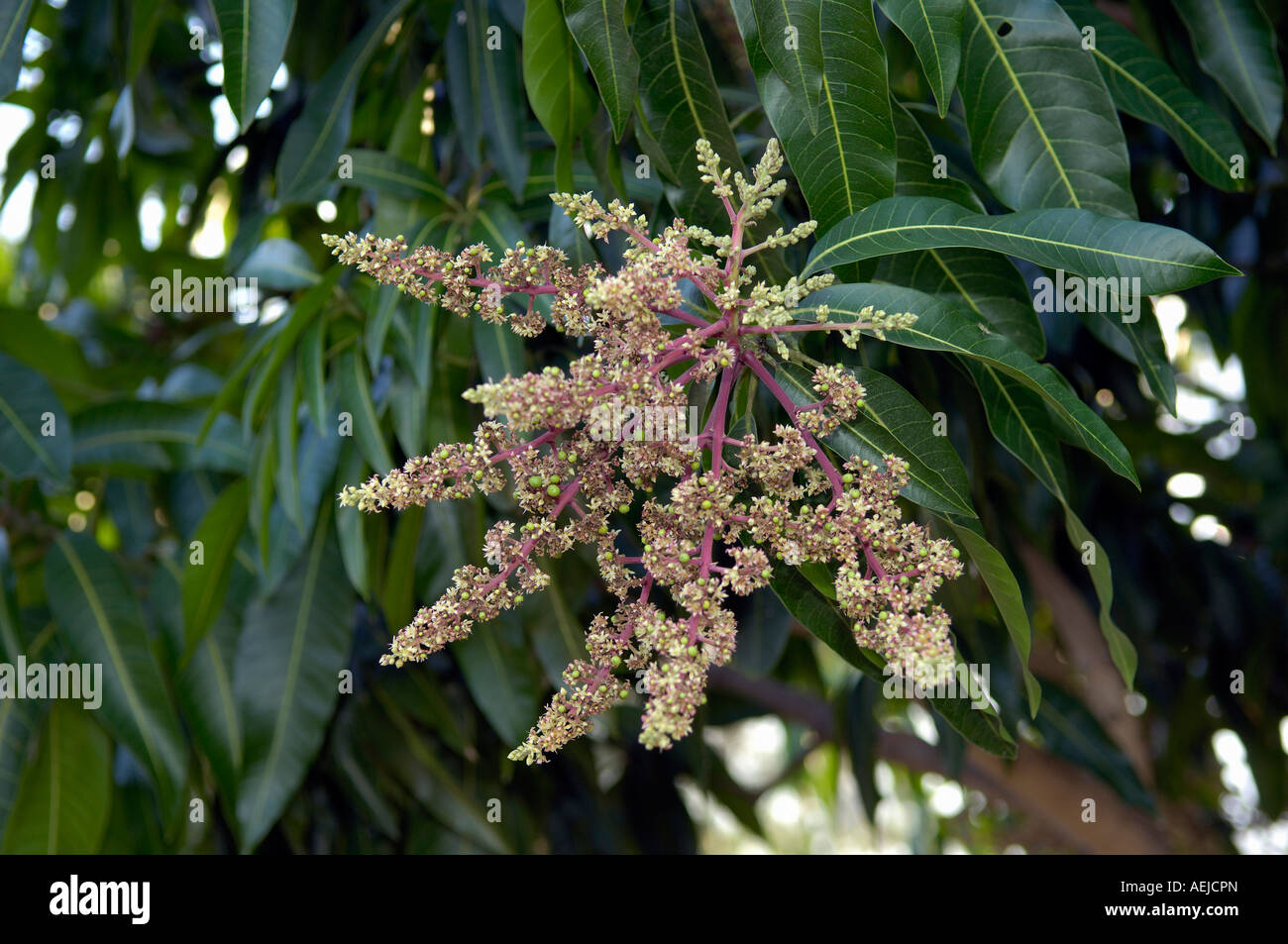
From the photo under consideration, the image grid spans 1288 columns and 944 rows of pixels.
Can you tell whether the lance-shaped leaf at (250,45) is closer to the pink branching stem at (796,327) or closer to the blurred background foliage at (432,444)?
the blurred background foliage at (432,444)

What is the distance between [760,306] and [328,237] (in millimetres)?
397

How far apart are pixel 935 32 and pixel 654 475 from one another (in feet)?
1.83

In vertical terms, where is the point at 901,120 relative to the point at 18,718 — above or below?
above

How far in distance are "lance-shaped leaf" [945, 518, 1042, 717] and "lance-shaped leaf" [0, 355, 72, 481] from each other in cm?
158

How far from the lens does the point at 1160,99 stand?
1341 mm

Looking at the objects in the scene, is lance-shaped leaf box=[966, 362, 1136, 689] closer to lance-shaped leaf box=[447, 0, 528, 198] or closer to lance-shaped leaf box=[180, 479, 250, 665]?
lance-shaped leaf box=[447, 0, 528, 198]

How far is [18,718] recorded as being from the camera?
6.49 feet

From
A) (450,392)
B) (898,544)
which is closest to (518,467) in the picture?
(898,544)

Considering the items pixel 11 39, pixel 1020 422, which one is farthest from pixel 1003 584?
pixel 11 39

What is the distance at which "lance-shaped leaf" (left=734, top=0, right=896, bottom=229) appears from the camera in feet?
3.36

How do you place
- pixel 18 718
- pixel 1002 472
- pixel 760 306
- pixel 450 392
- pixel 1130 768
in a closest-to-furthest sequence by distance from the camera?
pixel 760 306 < pixel 450 392 < pixel 18 718 < pixel 1002 472 < pixel 1130 768

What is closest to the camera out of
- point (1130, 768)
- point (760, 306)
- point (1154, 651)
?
point (760, 306)

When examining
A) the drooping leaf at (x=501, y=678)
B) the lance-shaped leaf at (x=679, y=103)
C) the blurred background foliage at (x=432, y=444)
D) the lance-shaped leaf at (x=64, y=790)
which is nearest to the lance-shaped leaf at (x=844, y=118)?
the blurred background foliage at (x=432, y=444)
